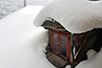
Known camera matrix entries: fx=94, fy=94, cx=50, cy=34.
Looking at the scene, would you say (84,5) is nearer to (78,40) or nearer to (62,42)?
(78,40)

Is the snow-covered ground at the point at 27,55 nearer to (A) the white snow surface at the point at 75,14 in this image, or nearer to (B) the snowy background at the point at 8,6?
(A) the white snow surface at the point at 75,14

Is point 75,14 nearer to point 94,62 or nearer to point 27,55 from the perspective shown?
point 94,62

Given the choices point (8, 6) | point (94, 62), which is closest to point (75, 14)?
point (94, 62)

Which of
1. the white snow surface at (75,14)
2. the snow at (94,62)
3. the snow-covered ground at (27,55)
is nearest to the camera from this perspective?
the white snow surface at (75,14)

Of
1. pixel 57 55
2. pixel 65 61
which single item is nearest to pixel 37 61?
pixel 57 55

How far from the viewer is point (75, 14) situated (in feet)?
8.20

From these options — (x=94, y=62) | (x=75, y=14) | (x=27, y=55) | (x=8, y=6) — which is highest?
(x=75, y=14)

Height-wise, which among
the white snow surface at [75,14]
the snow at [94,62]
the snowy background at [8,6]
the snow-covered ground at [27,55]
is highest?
the white snow surface at [75,14]

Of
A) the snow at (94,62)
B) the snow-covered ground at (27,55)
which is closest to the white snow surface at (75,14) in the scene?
the snow at (94,62)

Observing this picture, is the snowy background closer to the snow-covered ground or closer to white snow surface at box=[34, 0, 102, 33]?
the snow-covered ground

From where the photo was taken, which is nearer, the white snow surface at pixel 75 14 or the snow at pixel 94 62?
the white snow surface at pixel 75 14

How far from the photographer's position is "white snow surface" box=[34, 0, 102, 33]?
90.7 inches

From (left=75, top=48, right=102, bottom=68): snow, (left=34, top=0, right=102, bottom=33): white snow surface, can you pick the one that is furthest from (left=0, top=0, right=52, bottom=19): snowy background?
(left=75, top=48, right=102, bottom=68): snow

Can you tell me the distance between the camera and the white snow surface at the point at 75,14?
7.56ft
